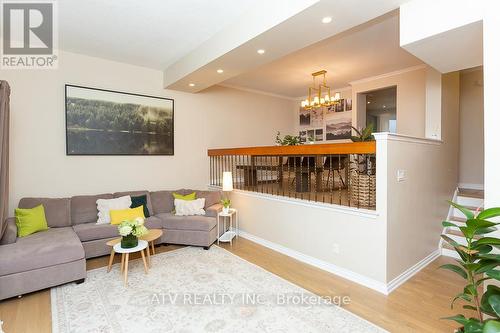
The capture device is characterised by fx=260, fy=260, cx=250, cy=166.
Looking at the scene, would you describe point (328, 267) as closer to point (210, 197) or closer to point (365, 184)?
point (365, 184)

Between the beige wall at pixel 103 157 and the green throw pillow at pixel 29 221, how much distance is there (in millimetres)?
634

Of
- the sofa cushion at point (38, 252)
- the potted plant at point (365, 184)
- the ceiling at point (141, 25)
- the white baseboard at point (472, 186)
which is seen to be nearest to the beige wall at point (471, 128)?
the white baseboard at point (472, 186)

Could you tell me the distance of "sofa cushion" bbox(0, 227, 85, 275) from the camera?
2785 millimetres

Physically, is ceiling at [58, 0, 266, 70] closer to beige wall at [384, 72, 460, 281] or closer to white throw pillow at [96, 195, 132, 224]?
white throw pillow at [96, 195, 132, 224]

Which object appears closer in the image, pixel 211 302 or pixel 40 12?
pixel 211 302

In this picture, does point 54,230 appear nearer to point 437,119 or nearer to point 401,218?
point 401,218

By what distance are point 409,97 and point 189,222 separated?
513 cm

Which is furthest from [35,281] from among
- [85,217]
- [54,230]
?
[85,217]

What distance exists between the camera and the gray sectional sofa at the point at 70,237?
2830 millimetres

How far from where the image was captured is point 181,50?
4391mm

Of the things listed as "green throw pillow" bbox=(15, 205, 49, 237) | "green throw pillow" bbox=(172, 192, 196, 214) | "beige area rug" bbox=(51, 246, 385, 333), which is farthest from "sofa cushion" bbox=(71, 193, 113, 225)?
"green throw pillow" bbox=(172, 192, 196, 214)

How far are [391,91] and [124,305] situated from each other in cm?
665

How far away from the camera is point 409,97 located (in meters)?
5.50

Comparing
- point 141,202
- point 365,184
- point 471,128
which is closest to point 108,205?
point 141,202
